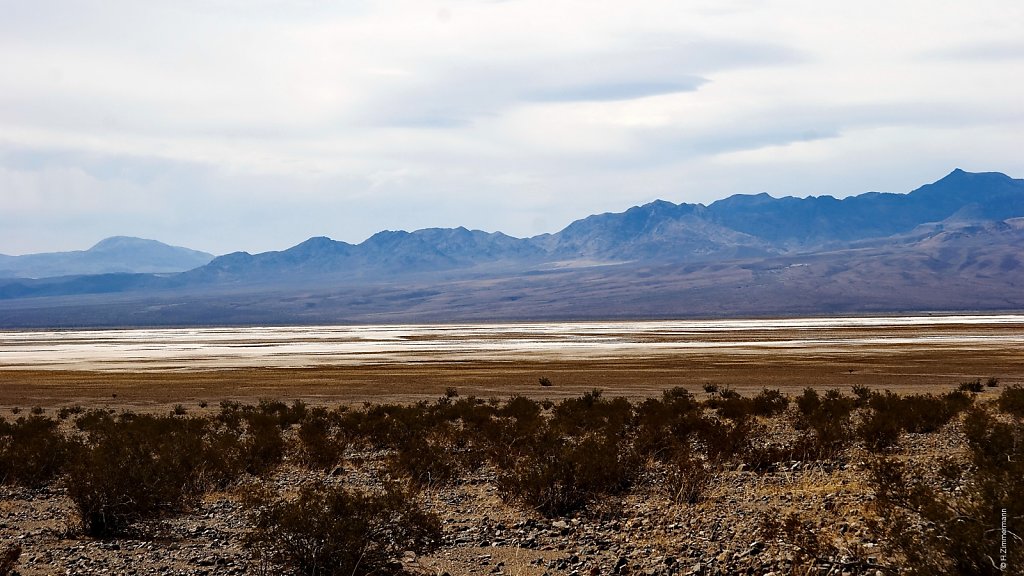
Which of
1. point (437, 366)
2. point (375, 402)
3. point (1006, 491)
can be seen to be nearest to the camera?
point (1006, 491)

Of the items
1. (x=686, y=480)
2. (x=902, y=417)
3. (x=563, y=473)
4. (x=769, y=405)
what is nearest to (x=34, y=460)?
(x=563, y=473)

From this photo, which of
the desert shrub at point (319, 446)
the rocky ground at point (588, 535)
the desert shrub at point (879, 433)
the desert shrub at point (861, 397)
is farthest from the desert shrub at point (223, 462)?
the desert shrub at point (861, 397)

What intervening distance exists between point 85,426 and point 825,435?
21.5m

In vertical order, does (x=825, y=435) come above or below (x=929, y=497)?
below

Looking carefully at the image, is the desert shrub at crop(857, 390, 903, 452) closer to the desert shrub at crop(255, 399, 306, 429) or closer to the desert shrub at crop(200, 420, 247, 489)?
the desert shrub at crop(200, 420, 247, 489)

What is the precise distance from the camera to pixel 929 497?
29.4 feet

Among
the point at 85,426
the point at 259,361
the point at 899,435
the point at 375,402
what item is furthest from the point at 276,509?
the point at 259,361

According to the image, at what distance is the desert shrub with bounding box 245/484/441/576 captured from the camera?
9.66 m

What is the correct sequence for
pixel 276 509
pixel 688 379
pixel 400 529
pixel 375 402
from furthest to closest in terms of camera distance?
pixel 688 379 < pixel 375 402 < pixel 400 529 < pixel 276 509

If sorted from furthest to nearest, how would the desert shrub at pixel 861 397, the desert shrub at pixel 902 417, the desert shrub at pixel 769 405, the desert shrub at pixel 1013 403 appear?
the desert shrub at pixel 861 397 → the desert shrub at pixel 769 405 → the desert shrub at pixel 1013 403 → the desert shrub at pixel 902 417

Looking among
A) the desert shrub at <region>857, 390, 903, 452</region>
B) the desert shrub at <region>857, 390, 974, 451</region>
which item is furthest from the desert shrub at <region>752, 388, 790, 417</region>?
the desert shrub at <region>857, 390, 903, 452</region>

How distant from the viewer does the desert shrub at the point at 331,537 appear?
966cm

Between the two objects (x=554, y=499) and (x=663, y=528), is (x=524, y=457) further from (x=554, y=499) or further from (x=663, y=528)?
(x=663, y=528)

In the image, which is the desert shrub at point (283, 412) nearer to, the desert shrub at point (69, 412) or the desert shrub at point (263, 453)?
the desert shrub at point (263, 453)
